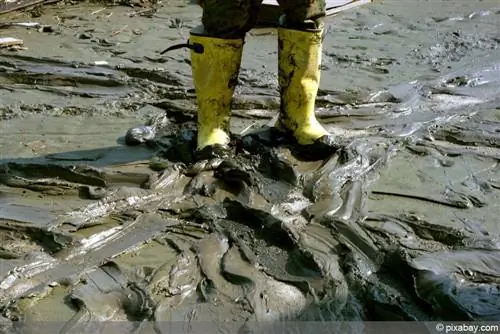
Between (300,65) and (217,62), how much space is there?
1.39 feet

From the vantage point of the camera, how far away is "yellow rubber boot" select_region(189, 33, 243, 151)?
3584 mm

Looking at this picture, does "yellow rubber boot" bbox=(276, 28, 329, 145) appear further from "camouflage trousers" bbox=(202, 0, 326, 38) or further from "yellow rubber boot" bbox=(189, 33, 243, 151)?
"yellow rubber boot" bbox=(189, 33, 243, 151)

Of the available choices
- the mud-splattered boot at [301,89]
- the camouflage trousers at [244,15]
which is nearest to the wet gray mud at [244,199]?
the mud-splattered boot at [301,89]

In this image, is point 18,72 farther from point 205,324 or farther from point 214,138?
point 205,324

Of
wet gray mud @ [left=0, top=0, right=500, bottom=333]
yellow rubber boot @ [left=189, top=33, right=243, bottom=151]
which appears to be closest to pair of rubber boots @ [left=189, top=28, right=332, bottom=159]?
yellow rubber boot @ [left=189, top=33, right=243, bottom=151]

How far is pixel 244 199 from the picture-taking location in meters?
3.21

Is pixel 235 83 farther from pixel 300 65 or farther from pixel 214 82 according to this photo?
pixel 300 65

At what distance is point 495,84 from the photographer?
16.2ft

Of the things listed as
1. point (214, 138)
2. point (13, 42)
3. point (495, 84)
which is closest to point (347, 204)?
point (214, 138)

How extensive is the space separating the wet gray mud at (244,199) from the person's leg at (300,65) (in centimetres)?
16

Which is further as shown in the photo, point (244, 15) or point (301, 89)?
point (301, 89)

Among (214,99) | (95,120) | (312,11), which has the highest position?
(312,11)

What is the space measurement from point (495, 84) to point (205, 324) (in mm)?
3321

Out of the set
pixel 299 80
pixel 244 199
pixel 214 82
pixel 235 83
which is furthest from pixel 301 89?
pixel 244 199
